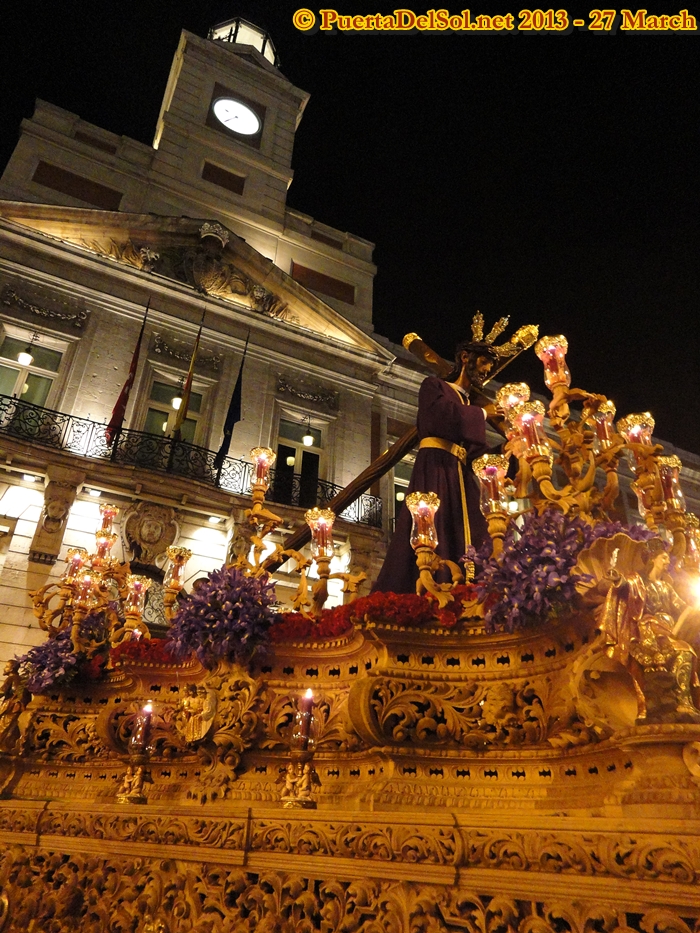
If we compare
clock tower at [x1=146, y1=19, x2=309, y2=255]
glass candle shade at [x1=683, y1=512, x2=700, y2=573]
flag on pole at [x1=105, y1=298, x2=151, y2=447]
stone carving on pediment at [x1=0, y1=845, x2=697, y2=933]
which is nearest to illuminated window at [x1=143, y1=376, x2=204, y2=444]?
flag on pole at [x1=105, y1=298, x2=151, y2=447]

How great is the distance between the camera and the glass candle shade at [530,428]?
10.0 ft

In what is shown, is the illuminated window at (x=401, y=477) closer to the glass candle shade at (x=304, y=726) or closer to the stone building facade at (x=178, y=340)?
the stone building facade at (x=178, y=340)

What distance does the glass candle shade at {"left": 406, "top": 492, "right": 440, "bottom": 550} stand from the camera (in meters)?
3.38

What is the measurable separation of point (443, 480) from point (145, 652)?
7.85 feet

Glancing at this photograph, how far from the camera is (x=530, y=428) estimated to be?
310cm

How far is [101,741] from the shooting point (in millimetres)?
3961

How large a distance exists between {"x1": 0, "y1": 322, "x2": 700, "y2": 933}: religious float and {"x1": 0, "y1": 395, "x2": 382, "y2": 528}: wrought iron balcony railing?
8.36 m

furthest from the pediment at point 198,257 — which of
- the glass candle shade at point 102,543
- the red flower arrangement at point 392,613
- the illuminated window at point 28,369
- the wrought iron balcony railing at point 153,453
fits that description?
the red flower arrangement at point 392,613

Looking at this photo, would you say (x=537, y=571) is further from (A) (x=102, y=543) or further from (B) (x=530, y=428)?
(A) (x=102, y=543)

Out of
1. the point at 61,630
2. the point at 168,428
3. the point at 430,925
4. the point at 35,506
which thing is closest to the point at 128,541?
the point at 35,506

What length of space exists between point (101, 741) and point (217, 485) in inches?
331

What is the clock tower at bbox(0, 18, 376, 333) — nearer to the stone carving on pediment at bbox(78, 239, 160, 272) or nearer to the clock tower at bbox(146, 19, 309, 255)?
the clock tower at bbox(146, 19, 309, 255)

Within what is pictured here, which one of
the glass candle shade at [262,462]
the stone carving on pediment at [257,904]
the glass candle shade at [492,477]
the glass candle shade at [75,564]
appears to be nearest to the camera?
the stone carving on pediment at [257,904]
